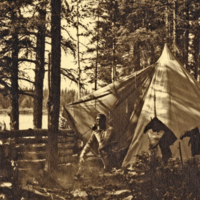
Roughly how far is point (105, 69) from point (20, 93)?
236 inches

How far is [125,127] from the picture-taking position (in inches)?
384

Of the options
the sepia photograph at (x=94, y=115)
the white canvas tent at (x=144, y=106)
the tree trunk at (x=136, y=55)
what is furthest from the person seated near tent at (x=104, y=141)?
the tree trunk at (x=136, y=55)

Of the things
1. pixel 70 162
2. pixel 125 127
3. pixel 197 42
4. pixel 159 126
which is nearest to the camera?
pixel 159 126

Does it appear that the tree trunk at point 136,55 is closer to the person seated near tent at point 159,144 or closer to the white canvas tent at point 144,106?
the white canvas tent at point 144,106

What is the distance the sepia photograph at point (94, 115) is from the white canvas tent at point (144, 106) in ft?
0.10

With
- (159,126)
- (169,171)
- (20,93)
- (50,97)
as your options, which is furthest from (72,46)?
(169,171)

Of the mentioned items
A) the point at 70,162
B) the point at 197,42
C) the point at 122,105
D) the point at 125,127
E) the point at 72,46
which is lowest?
the point at 70,162

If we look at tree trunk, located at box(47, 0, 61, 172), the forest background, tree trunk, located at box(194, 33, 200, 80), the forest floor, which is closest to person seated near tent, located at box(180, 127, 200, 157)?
the forest floor

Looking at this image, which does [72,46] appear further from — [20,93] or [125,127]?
[125,127]

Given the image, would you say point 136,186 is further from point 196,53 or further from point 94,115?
point 196,53

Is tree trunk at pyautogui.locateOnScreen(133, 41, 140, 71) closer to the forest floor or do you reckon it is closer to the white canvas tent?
the white canvas tent

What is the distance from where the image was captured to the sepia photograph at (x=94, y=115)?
21.4ft

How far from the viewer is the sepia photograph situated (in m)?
6.52

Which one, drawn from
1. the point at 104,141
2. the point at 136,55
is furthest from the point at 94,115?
the point at 136,55
